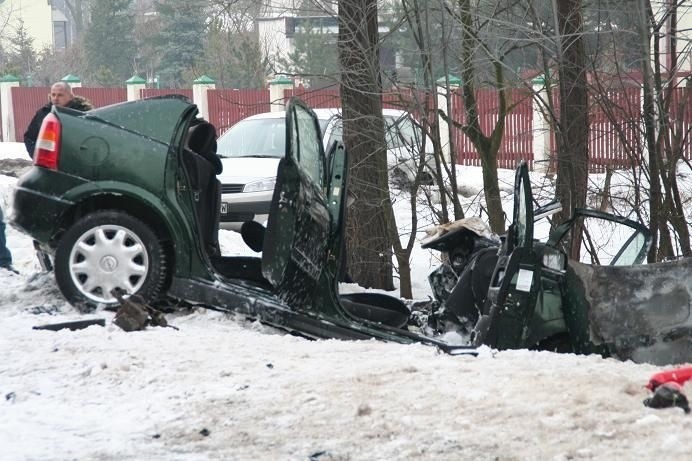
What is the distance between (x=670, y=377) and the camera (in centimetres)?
497

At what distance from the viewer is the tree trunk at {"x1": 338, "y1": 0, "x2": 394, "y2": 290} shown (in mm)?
11016

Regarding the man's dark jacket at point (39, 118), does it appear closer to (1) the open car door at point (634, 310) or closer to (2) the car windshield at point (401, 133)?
(2) the car windshield at point (401, 133)

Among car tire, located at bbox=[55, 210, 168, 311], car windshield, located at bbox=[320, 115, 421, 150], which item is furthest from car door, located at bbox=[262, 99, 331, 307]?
car windshield, located at bbox=[320, 115, 421, 150]

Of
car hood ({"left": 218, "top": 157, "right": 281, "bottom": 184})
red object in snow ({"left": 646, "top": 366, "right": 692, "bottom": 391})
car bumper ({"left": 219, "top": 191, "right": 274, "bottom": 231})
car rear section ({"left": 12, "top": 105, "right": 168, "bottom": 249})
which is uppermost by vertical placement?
car rear section ({"left": 12, "top": 105, "right": 168, "bottom": 249})

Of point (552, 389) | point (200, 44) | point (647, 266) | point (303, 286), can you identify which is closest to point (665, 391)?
point (552, 389)

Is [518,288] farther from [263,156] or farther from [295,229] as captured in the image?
[263,156]

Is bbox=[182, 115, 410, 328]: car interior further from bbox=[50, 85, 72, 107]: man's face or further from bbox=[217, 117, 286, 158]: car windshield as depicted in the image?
bbox=[217, 117, 286, 158]: car windshield

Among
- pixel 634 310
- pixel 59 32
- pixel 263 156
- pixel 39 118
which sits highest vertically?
pixel 59 32

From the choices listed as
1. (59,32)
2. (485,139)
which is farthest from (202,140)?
(59,32)

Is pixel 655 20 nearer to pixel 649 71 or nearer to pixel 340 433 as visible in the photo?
pixel 649 71

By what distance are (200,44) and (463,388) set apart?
151 ft

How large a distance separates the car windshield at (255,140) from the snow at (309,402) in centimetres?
978

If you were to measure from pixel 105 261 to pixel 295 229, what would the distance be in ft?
4.26

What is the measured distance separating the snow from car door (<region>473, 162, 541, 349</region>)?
293mm
